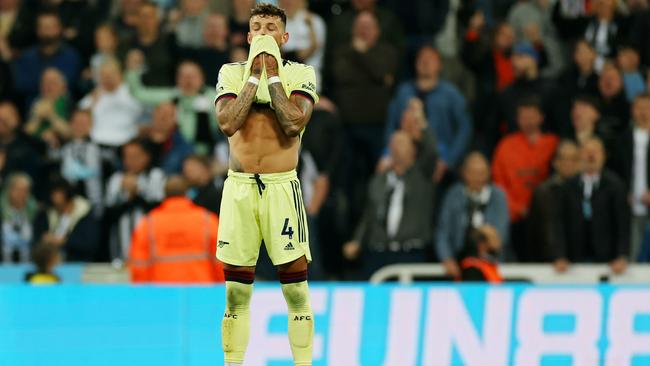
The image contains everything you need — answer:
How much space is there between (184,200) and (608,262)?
493cm

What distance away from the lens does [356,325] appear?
11.8 meters

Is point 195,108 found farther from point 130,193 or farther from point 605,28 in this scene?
point 605,28

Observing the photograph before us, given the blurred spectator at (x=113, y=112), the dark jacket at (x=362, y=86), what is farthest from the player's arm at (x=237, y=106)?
the blurred spectator at (x=113, y=112)

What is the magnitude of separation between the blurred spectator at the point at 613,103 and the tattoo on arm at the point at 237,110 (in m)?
8.26

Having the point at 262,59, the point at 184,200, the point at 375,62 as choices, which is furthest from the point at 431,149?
the point at 262,59

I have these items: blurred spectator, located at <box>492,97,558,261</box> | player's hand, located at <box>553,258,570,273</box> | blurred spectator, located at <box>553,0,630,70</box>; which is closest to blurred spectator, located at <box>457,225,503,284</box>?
player's hand, located at <box>553,258,570,273</box>

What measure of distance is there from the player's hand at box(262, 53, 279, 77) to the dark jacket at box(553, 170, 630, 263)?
7.00 m

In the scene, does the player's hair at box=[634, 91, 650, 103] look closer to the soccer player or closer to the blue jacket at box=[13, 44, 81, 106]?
the blue jacket at box=[13, 44, 81, 106]

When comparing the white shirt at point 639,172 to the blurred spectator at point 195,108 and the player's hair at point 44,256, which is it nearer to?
the blurred spectator at point 195,108

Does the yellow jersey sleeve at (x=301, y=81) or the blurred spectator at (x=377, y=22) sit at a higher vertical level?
the blurred spectator at (x=377, y=22)

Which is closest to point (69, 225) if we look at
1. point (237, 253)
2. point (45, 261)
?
point (45, 261)

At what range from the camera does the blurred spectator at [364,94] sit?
53.7 feet

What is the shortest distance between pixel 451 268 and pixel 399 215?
2.86 feet

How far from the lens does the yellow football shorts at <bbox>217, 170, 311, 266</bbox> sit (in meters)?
8.80
